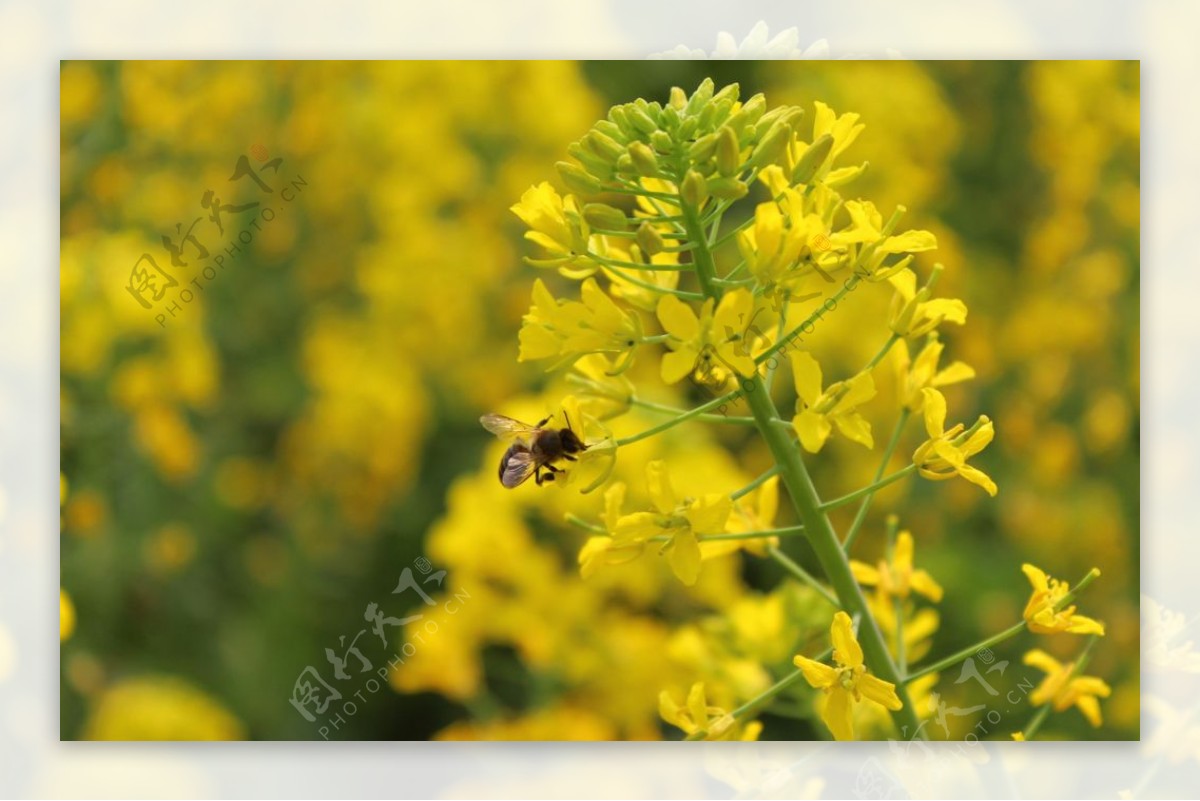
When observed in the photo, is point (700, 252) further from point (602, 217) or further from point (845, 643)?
point (845, 643)

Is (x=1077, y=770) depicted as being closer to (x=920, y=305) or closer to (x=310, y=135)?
(x=920, y=305)

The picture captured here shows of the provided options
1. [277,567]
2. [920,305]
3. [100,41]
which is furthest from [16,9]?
[920,305]

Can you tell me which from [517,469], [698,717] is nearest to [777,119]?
[517,469]

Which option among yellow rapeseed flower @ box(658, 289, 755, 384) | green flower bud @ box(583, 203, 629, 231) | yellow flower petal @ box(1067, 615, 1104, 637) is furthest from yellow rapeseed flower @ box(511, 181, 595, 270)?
yellow flower petal @ box(1067, 615, 1104, 637)

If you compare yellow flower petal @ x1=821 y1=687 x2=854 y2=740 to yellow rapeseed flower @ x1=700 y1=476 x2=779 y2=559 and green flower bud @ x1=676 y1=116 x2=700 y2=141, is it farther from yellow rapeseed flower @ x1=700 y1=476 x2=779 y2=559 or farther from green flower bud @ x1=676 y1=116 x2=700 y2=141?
green flower bud @ x1=676 y1=116 x2=700 y2=141

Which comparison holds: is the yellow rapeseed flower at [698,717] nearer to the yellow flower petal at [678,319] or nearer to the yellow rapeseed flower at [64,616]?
the yellow flower petal at [678,319]
